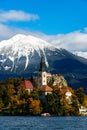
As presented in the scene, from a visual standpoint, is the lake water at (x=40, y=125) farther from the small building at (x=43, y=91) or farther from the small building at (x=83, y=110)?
the small building at (x=83, y=110)

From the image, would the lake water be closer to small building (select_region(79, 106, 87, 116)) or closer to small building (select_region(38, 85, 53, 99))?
small building (select_region(38, 85, 53, 99))

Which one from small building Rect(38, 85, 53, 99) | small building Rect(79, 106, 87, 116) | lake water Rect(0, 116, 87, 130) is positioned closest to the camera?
lake water Rect(0, 116, 87, 130)

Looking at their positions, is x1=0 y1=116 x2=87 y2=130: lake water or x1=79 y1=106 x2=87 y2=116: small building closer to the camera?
x1=0 y1=116 x2=87 y2=130: lake water

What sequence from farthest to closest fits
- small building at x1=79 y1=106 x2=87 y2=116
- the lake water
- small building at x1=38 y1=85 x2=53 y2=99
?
1. small building at x1=79 y1=106 x2=87 y2=116
2. small building at x1=38 y1=85 x2=53 y2=99
3. the lake water

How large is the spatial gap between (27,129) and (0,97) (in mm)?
86997

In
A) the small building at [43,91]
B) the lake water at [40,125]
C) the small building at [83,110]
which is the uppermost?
the small building at [43,91]

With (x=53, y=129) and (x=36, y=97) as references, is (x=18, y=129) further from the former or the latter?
(x=36, y=97)

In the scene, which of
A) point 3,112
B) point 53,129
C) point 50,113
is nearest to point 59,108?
point 50,113

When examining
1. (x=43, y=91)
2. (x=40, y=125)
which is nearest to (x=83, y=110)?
(x=43, y=91)

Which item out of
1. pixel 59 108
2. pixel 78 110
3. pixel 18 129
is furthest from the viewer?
pixel 78 110

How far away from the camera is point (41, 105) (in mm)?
179625

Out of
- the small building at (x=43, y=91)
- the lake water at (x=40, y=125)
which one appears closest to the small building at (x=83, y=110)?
the small building at (x=43, y=91)

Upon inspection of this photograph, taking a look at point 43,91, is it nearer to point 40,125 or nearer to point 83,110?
point 83,110

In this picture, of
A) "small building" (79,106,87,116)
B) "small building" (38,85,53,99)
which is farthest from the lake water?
"small building" (79,106,87,116)
